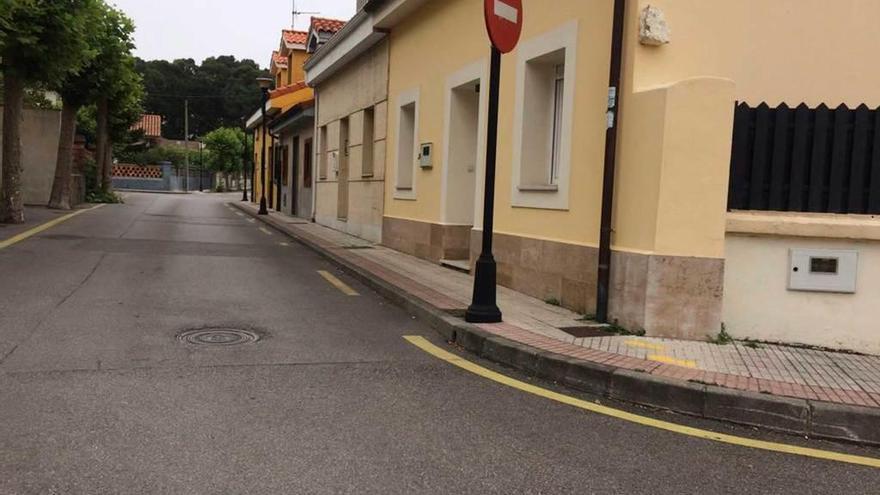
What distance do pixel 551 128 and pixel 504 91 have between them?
0.97 m

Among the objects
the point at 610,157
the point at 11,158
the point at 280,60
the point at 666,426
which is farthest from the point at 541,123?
the point at 280,60

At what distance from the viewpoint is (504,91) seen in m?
9.28

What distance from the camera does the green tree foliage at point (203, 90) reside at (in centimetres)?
8362

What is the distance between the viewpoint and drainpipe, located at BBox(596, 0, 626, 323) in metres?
6.73

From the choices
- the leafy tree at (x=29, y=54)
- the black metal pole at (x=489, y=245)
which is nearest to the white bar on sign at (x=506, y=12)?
the black metal pole at (x=489, y=245)

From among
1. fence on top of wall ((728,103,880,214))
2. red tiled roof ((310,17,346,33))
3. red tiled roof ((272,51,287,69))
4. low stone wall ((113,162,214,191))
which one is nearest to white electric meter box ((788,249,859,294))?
fence on top of wall ((728,103,880,214))

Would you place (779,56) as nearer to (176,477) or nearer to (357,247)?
(176,477)

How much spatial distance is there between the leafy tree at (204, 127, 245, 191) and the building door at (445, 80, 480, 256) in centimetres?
6102

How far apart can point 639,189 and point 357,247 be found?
8.39m

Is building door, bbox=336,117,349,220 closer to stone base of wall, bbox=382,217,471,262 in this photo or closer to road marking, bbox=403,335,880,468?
stone base of wall, bbox=382,217,471,262

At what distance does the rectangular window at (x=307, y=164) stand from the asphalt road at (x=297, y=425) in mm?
16211

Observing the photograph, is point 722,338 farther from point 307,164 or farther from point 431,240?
point 307,164

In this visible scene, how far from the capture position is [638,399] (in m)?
4.97

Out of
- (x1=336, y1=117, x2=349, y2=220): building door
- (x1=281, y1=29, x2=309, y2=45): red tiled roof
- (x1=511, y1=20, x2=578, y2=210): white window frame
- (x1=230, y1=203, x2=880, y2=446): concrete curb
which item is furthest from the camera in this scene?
(x1=281, y1=29, x2=309, y2=45): red tiled roof
